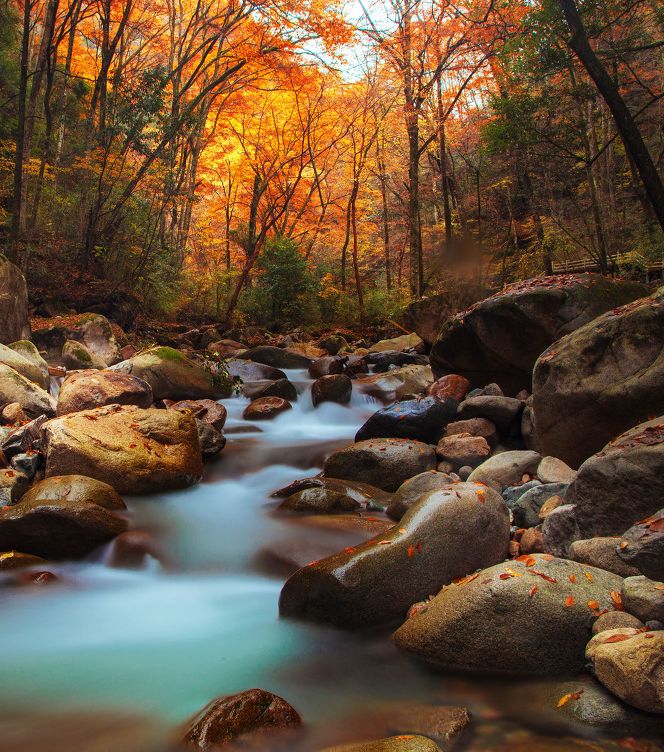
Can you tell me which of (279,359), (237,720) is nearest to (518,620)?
(237,720)

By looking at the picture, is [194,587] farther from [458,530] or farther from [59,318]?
[59,318]

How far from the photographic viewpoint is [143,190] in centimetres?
1811

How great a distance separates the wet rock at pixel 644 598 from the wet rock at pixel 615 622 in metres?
0.04

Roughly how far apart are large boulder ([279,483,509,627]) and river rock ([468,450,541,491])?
1.65m

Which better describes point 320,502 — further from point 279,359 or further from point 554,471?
point 279,359

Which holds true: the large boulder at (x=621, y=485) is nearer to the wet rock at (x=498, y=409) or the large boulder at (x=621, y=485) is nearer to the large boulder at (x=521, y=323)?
the wet rock at (x=498, y=409)

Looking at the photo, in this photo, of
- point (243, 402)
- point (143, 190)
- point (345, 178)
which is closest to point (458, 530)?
point (243, 402)

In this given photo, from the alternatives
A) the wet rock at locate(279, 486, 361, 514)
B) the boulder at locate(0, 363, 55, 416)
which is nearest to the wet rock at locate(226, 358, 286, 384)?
the boulder at locate(0, 363, 55, 416)

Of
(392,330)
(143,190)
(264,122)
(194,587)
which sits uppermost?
(264,122)

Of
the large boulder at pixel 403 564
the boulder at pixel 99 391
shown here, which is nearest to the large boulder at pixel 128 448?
the boulder at pixel 99 391

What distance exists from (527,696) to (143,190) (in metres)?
18.4

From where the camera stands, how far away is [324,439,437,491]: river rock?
6.92 metres

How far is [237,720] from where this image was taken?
9.02 ft

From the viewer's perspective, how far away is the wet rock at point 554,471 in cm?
557
